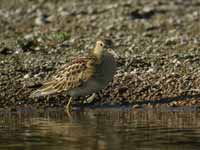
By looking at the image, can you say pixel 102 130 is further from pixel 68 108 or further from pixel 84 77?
pixel 84 77

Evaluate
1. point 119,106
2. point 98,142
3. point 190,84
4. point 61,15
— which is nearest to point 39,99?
point 119,106

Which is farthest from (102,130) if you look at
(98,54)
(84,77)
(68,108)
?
(98,54)

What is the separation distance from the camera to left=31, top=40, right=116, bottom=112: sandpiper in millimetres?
14406

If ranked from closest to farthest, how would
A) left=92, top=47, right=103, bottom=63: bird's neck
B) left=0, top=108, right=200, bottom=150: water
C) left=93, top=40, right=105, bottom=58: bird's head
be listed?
left=0, top=108, right=200, bottom=150: water
left=92, top=47, right=103, bottom=63: bird's neck
left=93, top=40, right=105, bottom=58: bird's head

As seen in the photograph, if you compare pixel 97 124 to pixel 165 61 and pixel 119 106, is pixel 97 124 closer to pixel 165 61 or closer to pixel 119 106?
pixel 119 106

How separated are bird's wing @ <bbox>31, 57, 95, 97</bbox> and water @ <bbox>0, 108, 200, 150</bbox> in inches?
18.4

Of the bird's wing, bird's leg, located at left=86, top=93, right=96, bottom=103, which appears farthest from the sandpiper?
bird's leg, located at left=86, top=93, right=96, bottom=103

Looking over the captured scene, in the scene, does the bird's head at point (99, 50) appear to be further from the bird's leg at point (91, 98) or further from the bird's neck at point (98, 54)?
the bird's leg at point (91, 98)

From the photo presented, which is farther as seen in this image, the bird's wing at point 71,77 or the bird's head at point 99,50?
the bird's head at point 99,50

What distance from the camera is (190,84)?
15453 millimetres

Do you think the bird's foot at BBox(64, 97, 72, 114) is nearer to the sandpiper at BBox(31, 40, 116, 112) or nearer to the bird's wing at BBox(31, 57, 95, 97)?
the sandpiper at BBox(31, 40, 116, 112)

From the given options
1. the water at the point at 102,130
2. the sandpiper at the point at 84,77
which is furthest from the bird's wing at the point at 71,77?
the water at the point at 102,130

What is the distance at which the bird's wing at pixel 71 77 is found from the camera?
14.5 meters

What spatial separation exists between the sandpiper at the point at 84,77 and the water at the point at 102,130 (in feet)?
1.33
